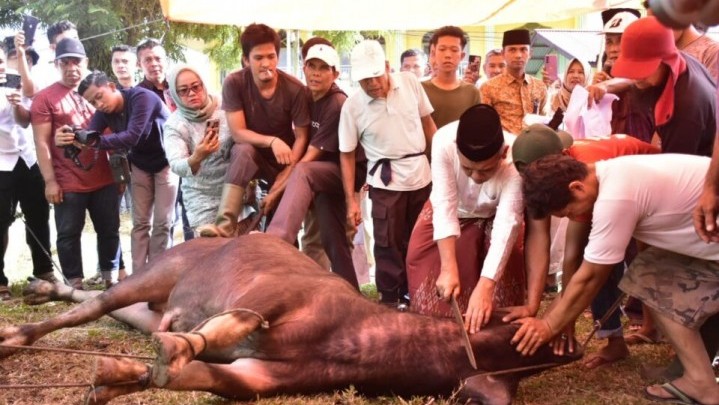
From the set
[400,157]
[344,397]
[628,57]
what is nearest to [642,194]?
[628,57]

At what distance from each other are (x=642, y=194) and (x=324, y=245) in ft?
8.61

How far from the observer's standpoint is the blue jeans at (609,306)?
4.31 meters

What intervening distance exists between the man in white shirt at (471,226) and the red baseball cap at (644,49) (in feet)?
2.27

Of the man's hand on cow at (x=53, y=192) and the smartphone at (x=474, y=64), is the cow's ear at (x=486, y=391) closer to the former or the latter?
the man's hand on cow at (x=53, y=192)

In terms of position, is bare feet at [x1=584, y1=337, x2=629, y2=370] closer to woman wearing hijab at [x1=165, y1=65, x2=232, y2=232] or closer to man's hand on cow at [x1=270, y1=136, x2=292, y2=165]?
man's hand on cow at [x1=270, y1=136, x2=292, y2=165]

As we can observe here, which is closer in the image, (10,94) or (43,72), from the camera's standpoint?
(10,94)

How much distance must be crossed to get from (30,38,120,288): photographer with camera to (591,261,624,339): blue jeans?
12.9 feet

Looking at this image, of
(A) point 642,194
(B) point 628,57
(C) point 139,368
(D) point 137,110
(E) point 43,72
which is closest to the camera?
(C) point 139,368

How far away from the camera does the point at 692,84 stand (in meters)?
4.07

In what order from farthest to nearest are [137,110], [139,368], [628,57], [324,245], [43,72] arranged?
1. [43,72]
2. [137,110]
3. [324,245]
4. [628,57]
5. [139,368]

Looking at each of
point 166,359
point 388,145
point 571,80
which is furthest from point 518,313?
point 571,80

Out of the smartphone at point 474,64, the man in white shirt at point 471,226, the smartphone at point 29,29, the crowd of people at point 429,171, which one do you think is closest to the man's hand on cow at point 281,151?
the crowd of people at point 429,171

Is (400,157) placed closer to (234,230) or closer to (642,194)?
(234,230)

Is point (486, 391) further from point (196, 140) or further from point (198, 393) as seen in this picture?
point (196, 140)
